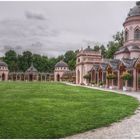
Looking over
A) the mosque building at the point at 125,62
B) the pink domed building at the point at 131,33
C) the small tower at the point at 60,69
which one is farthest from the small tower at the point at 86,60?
the small tower at the point at 60,69

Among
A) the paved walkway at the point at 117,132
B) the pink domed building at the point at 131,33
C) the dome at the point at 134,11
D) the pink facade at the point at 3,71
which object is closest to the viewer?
the paved walkway at the point at 117,132

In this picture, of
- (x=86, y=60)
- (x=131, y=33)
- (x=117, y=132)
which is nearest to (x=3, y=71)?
(x=86, y=60)

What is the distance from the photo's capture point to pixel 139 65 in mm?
36281

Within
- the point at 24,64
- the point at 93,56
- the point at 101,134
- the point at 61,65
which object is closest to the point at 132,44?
the point at 93,56

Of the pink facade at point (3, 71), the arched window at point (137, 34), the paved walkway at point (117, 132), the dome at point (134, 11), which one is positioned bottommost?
the paved walkway at point (117, 132)

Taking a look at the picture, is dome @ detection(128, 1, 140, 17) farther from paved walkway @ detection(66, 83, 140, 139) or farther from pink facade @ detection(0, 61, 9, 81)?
pink facade @ detection(0, 61, 9, 81)

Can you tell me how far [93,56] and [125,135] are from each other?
57.1 meters

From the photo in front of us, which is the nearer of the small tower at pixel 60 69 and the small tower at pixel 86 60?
the small tower at pixel 86 60

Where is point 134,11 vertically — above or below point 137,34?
above

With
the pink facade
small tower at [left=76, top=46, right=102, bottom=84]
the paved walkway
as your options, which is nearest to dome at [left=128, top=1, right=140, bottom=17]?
small tower at [left=76, top=46, right=102, bottom=84]

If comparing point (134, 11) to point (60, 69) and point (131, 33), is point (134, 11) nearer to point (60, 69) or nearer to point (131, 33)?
point (131, 33)

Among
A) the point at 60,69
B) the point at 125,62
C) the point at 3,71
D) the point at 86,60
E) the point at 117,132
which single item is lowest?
the point at 117,132

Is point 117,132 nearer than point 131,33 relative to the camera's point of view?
Yes

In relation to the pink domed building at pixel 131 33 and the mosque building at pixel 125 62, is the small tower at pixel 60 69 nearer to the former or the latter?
the mosque building at pixel 125 62
